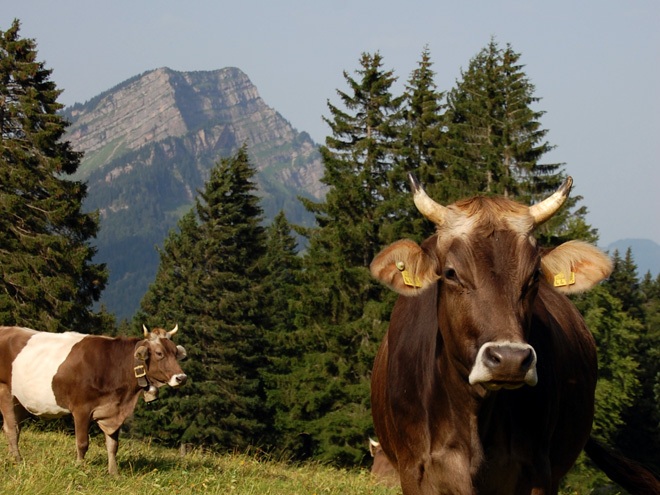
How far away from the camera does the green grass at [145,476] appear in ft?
23.9

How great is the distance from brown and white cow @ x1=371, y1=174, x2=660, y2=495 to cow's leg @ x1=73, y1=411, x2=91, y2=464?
639 cm

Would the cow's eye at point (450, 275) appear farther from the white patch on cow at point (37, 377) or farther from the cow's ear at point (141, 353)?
the white patch on cow at point (37, 377)

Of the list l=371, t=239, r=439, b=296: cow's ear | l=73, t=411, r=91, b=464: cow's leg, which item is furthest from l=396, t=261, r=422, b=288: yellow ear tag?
l=73, t=411, r=91, b=464: cow's leg

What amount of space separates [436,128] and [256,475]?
27029mm

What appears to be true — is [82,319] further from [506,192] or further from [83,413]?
[506,192]

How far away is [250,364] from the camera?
121ft

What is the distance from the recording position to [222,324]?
34.7 meters

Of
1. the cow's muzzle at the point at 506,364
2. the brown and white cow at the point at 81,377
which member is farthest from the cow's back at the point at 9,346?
the cow's muzzle at the point at 506,364

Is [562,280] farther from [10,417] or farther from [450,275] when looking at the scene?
[10,417]

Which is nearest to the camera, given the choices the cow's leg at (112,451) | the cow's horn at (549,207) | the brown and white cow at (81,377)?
the cow's horn at (549,207)

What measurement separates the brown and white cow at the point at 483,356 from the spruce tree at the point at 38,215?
67.9 ft

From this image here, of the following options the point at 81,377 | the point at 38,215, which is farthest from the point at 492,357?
the point at 38,215

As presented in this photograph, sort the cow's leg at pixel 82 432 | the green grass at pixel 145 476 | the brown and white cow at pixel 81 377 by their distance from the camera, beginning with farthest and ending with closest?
1. the brown and white cow at pixel 81 377
2. the cow's leg at pixel 82 432
3. the green grass at pixel 145 476

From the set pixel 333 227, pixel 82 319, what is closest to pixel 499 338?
pixel 82 319
